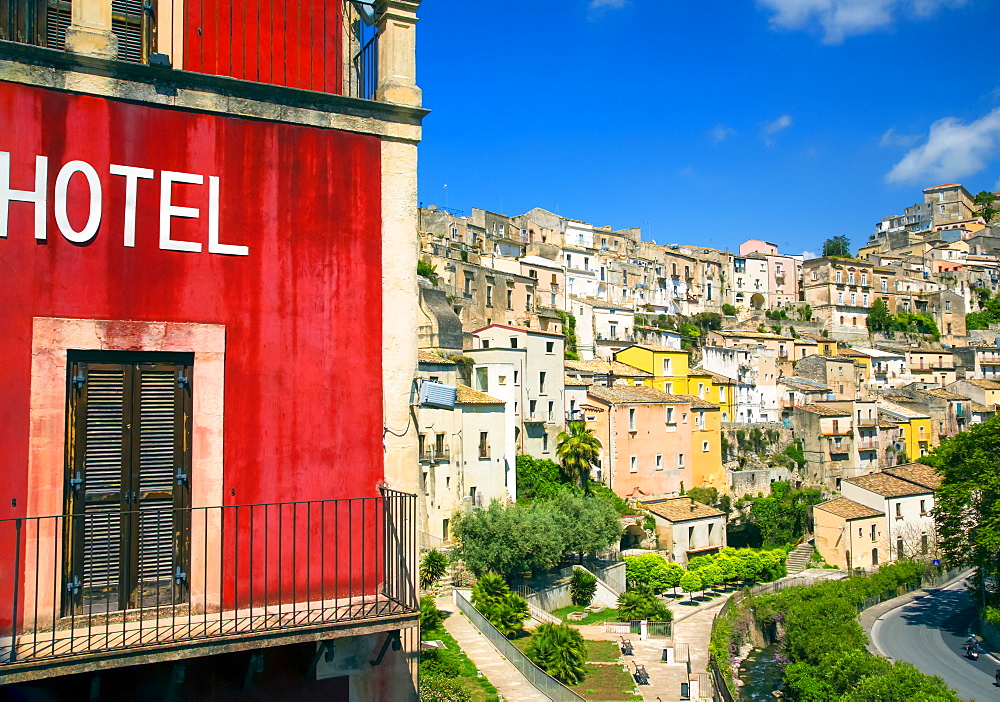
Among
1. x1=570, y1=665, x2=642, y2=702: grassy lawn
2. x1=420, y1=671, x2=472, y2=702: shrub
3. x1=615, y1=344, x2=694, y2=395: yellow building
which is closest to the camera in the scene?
x1=420, y1=671, x2=472, y2=702: shrub

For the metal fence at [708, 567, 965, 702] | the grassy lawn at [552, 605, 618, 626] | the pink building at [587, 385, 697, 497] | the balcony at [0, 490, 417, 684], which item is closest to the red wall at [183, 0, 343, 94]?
the balcony at [0, 490, 417, 684]

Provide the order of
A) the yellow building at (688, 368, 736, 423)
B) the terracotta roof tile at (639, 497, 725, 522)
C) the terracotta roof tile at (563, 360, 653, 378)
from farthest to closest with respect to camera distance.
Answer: the yellow building at (688, 368, 736, 423)
the terracotta roof tile at (563, 360, 653, 378)
the terracotta roof tile at (639, 497, 725, 522)

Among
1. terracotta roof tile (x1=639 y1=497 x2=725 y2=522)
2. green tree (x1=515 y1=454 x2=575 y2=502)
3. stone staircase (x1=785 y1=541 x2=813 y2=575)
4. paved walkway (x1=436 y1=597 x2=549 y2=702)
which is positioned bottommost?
stone staircase (x1=785 y1=541 x2=813 y2=575)

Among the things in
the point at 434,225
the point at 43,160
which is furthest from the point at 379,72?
the point at 434,225

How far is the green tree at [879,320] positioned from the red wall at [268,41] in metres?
103

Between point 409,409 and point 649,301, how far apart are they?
8748cm

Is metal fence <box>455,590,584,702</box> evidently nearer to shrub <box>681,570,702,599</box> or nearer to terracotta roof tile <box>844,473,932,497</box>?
shrub <box>681,570,702,599</box>

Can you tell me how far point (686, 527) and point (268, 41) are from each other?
46303mm

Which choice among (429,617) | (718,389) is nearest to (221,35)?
(429,617)

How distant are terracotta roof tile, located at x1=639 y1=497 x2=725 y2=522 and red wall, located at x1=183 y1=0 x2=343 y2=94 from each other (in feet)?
147

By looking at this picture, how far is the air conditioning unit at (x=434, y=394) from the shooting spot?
8656 millimetres

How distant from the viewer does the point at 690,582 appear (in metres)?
44.2

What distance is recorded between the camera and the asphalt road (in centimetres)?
3256

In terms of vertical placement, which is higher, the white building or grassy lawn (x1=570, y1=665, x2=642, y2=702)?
the white building
